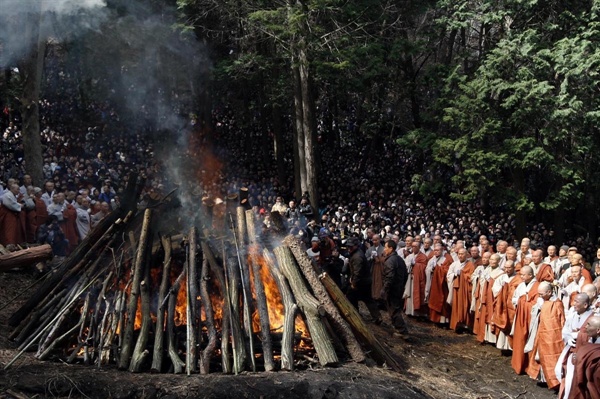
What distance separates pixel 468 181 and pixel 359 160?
1050cm

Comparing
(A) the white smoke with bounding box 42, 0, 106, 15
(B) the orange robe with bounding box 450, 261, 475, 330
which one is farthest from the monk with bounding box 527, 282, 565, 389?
(A) the white smoke with bounding box 42, 0, 106, 15

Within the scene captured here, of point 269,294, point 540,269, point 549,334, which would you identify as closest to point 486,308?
point 540,269

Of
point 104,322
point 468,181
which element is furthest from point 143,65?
point 104,322

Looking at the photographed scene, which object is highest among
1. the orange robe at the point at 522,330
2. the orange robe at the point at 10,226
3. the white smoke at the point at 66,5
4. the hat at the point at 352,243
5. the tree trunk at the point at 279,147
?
the white smoke at the point at 66,5

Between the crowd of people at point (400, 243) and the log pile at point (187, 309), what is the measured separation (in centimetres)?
237

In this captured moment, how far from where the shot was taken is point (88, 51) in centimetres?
3123

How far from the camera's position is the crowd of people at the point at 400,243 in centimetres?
1267

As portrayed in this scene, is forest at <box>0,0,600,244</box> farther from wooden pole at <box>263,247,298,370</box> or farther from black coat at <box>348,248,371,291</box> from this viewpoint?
black coat at <box>348,248,371,291</box>

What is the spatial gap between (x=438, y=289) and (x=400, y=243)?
245 cm

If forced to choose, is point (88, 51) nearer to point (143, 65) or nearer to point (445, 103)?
point (143, 65)

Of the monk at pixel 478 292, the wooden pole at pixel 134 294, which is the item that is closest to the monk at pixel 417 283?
the monk at pixel 478 292

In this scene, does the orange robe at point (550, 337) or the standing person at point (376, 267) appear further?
the standing person at point (376, 267)

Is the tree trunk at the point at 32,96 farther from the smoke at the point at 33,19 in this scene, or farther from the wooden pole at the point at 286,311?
the wooden pole at the point at 286,311

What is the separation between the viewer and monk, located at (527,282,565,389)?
39.7 feet
